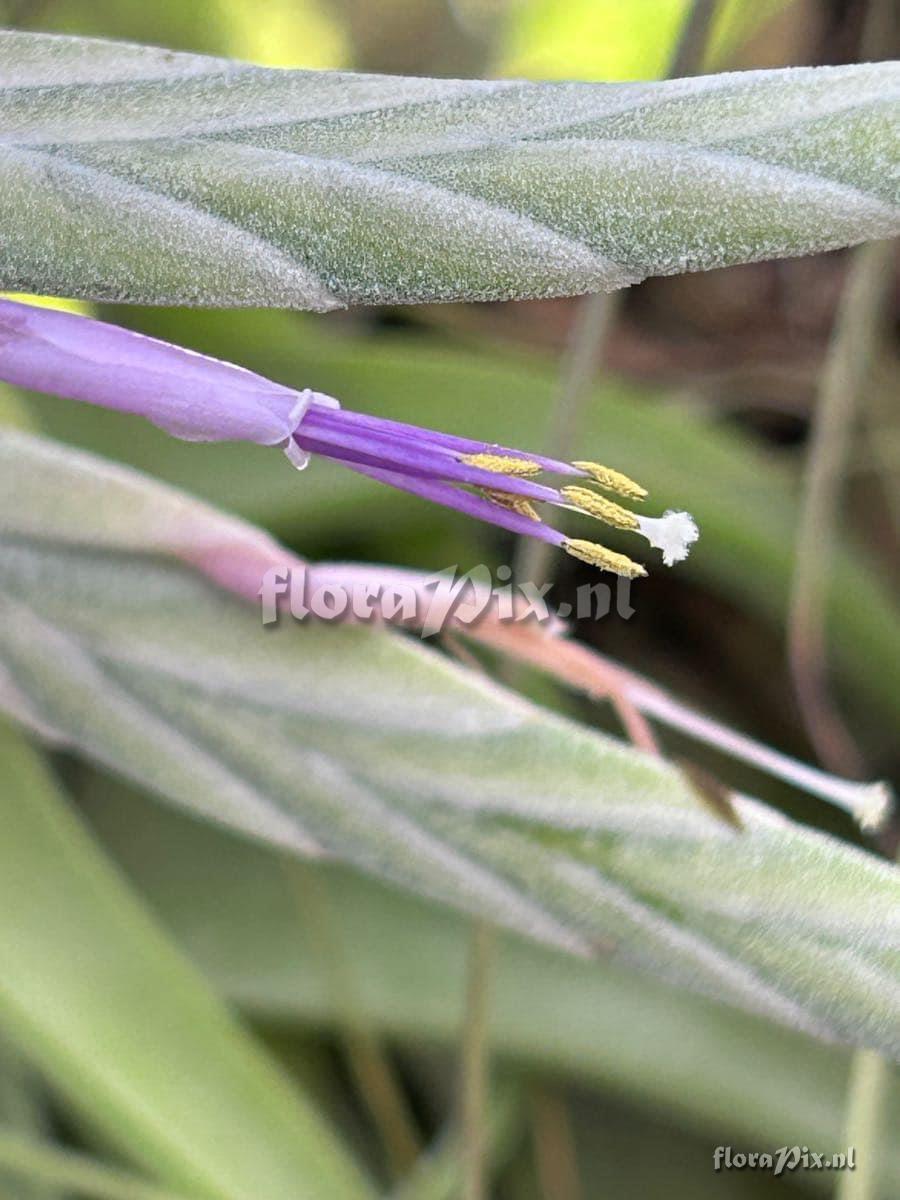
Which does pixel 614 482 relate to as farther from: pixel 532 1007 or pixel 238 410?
pixel 532 1007

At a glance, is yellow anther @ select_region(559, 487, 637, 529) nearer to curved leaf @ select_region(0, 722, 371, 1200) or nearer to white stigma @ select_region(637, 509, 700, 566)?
white stigma @ select_region(637, 509, 700, 566)

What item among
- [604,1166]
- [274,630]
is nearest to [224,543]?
[274,630]

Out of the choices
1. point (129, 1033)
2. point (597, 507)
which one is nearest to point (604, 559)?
point (597, 507)

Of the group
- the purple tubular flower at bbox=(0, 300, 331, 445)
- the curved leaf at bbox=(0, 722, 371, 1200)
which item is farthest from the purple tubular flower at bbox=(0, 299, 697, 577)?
the curved leaf at bbox=(0, 722, 371, 1200)
